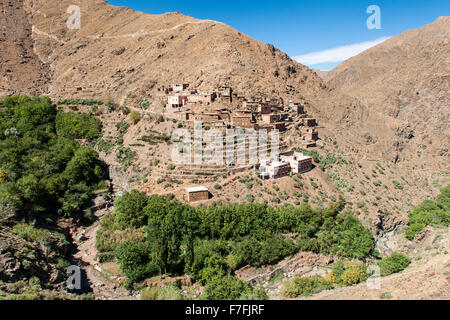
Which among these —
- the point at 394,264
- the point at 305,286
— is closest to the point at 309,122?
the point at 394,264

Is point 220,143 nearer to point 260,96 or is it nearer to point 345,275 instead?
point 260,96

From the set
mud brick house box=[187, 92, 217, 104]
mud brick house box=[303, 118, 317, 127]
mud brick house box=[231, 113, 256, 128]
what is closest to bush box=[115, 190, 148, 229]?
mud brick house box=[231, 113, 256, 128]

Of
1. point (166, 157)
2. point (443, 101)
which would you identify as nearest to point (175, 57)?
point (166, 157)

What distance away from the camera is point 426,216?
97.0ft

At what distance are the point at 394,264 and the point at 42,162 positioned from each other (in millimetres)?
33069

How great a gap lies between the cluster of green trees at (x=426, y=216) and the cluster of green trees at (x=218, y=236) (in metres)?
5.71

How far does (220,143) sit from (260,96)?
Answer: 42.2ft

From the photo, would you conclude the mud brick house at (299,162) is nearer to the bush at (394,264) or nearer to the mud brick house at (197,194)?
the mud brick house at (197,194)

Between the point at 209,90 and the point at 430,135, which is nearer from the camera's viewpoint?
the point at 209,90

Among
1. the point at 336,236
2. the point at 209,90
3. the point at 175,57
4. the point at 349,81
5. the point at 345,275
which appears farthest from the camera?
the point at 349,81

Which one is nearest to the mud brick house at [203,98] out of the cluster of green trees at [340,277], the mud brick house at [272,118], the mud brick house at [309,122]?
the mud brick house at [272,118]

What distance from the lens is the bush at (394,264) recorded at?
2288cm

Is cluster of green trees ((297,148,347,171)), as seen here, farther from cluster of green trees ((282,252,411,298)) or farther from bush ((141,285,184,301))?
bush ((141,285,184,301))

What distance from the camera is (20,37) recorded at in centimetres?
5822
